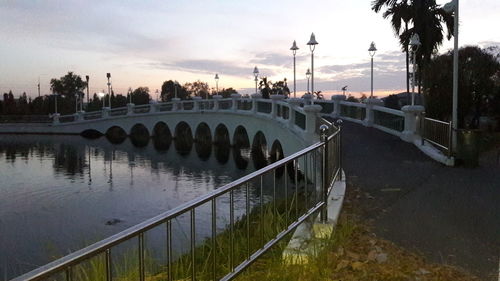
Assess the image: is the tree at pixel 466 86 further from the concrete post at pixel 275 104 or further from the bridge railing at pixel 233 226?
the bridge railing at pixel 233 226

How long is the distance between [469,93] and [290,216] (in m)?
23.3

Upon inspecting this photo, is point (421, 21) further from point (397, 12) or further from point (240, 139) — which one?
point (240, 139)

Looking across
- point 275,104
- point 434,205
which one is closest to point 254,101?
point 275,104

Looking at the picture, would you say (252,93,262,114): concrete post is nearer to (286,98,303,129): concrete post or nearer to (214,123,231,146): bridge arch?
(286,98,303,129): concrete post

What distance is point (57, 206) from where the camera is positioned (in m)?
17.0

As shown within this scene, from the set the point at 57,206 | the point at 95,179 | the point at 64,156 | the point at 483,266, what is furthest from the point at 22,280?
the point at 64,156

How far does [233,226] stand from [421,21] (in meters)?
27.9

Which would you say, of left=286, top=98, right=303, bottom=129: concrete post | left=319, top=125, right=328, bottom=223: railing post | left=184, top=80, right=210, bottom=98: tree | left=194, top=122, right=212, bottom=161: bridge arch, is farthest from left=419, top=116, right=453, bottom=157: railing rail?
left=184, top=80, right=210, bottom=98: tree

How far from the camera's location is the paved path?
216 inches

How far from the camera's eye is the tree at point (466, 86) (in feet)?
83.7

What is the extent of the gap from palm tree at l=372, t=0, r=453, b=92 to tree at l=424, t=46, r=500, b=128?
61.8 inches

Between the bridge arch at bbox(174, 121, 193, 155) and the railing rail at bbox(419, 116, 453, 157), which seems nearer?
the railing rail at bbox(419, 116, 453, 157)

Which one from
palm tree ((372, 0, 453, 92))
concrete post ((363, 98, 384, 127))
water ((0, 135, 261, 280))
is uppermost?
palm tree ((372, 0, 453, 92))

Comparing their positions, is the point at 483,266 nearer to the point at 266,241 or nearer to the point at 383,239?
the point at 383,239
